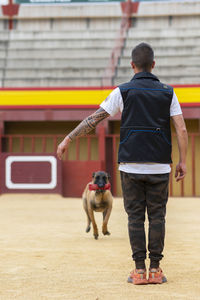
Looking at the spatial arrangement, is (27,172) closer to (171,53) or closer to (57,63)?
(57,63)

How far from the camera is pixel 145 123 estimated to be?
442 centimetres

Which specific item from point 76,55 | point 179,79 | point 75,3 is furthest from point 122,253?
point 75,3

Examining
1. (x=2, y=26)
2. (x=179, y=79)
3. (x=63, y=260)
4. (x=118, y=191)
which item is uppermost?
(x=2, y=26)

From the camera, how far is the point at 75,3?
2203cm

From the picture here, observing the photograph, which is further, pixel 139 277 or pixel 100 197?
pixel 100 197

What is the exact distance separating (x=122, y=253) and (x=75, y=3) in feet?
56.2

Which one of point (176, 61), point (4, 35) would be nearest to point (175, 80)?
point (176, 61)

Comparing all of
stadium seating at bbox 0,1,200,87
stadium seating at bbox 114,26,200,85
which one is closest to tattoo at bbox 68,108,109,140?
stadium seating at bbox 0,1,200,87

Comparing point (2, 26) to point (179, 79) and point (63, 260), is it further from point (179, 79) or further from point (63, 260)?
point (63, 260)

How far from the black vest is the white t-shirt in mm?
35

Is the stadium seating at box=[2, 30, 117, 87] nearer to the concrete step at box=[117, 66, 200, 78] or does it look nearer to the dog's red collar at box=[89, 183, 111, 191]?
the concrete step at box=[117, 66, 200, 78]

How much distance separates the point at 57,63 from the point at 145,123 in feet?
51.3

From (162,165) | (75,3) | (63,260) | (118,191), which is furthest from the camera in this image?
(75,3)

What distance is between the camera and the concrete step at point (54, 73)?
18922 millimetres
